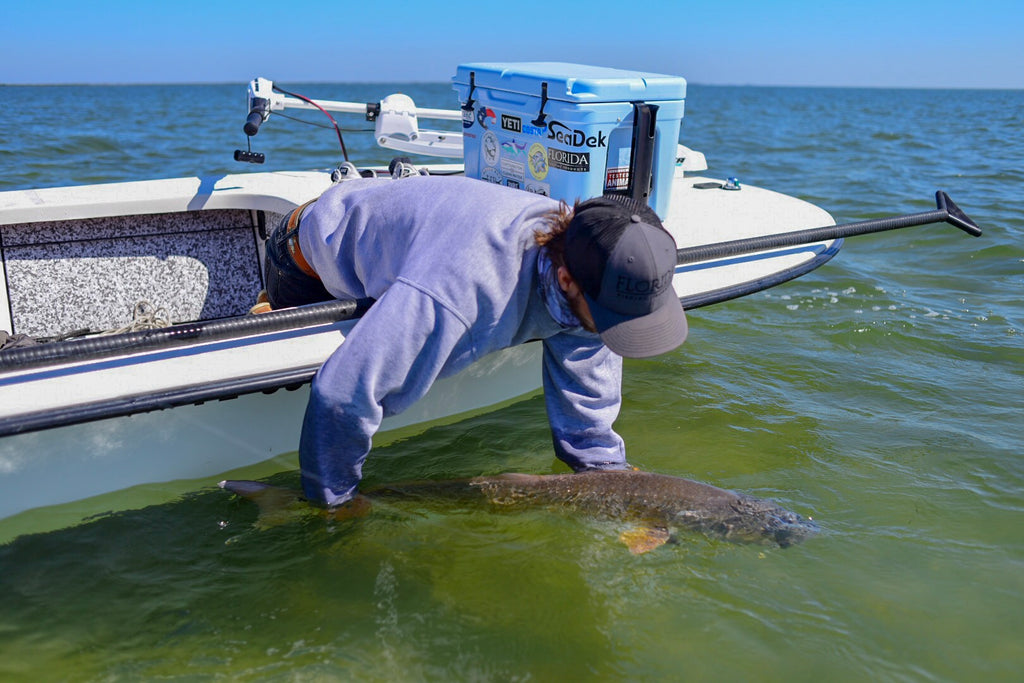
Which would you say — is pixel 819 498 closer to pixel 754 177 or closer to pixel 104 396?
pixel 104 396

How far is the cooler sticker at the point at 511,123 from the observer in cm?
368

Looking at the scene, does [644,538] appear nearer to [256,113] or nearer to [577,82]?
[577,82]

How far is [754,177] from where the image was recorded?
12.6 meters

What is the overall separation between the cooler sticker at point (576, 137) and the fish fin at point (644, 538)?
1.56 m

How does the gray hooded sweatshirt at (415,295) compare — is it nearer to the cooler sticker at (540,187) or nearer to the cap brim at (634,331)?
the cap brim at (634,331)

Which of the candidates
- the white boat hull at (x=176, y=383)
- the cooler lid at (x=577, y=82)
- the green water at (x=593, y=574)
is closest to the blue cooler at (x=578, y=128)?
the cooler lid at (x=577, y=82)

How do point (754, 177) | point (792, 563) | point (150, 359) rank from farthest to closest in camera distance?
point (754, 177) → point (792, 563) → point (150, 359)

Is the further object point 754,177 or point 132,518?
point 754,177

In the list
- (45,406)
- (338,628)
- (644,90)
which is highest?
(644,90)

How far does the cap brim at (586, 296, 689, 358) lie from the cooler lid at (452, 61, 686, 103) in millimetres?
1499

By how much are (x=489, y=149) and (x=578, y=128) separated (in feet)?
1.97

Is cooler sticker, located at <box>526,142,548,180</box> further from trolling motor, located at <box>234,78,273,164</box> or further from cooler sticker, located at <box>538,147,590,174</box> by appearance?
trolling motor, located at <box>234,78,273,164</box>

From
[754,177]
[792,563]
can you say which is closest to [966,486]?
[792,563]

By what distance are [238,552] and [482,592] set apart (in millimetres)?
866
